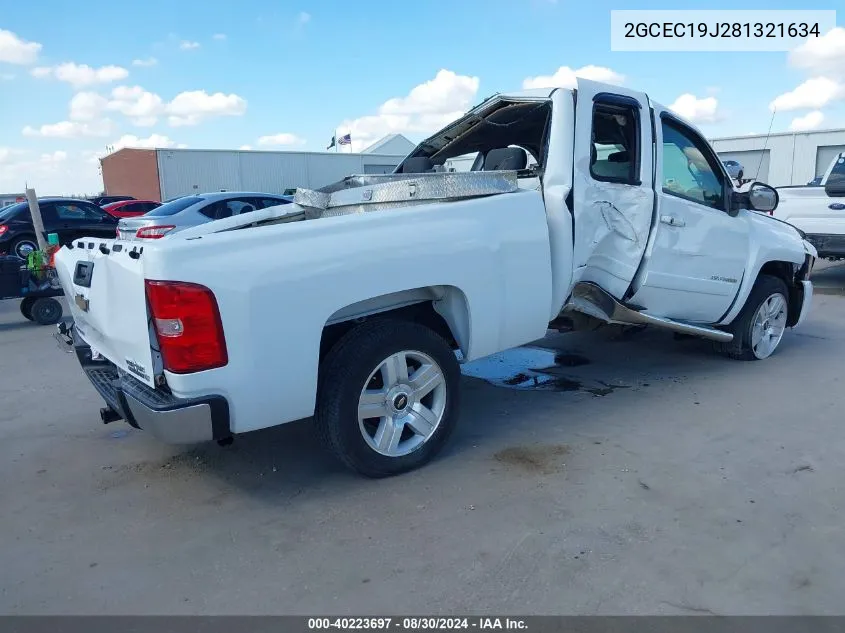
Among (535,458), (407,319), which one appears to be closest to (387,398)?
(407,319)

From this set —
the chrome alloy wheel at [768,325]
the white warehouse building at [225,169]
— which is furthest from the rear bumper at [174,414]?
the white warehouse building at [225,169]

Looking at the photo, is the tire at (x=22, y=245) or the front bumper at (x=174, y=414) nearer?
the front bumper at (x=174, y=414)

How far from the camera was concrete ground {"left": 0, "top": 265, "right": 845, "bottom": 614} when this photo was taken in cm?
264

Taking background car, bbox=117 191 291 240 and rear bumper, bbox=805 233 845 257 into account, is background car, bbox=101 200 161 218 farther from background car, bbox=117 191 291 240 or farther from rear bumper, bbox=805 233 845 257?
rear bumper, bbox=805 233 845 257

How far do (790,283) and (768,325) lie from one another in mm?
464

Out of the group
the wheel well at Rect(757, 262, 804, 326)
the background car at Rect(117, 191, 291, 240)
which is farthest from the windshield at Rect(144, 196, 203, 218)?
the wheel well at Rect(757, 262, 804, 326)

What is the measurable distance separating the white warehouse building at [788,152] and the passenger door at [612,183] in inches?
1057

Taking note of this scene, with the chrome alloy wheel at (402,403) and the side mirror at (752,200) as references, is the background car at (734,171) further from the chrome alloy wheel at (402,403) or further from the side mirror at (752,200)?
the chrome alloy wheel at (402,403)

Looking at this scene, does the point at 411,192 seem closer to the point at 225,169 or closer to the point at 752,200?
the point at 752,200

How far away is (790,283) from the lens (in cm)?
607

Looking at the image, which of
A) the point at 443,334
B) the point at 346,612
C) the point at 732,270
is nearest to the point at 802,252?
the point at 732,270

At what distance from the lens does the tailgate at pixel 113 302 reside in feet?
9.79

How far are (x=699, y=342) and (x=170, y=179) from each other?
125 ft

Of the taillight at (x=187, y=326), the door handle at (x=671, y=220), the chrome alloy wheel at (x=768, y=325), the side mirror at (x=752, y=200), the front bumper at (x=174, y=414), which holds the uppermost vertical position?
the side mirror at (x=752, y=200)
